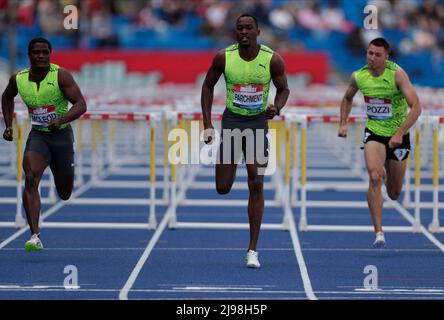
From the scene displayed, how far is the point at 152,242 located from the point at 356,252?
80.3 inches

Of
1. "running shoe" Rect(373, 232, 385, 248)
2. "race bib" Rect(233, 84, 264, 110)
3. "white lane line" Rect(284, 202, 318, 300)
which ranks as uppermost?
"race bib" Rect(233, 84, 264, 110)

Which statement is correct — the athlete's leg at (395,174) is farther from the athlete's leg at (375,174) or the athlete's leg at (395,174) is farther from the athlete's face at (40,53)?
the athlete's face at (40,53)

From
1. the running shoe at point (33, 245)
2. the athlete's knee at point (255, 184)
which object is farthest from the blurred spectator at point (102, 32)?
the athlete's knee at point (255, 184)

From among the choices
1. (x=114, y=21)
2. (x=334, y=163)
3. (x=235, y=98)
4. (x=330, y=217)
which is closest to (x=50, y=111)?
(x=235, y=98)

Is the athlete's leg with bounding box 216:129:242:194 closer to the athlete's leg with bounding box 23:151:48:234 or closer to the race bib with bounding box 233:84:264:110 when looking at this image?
the race bib with bounding box 233:84:264:110

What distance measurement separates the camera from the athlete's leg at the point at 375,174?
12.0m

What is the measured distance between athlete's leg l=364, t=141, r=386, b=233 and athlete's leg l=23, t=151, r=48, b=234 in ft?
9.57

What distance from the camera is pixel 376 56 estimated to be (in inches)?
468

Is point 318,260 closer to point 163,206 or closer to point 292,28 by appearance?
point 163,206

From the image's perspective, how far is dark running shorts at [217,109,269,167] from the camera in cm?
1116

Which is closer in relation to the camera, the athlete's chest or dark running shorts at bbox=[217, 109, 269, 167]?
the athlete's chest

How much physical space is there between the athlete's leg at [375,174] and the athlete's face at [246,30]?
1.81 metres

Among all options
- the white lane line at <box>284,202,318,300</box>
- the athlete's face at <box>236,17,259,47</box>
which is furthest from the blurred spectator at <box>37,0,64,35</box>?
the athlete's face at <box>236,17,259,47</box>

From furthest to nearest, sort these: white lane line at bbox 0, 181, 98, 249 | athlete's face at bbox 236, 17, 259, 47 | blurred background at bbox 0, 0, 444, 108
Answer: blurred background at bbox 0, 0, 444, 108, white lane line at bbox 0, 181, 98, 249, athlete's face at bbox 236, 17, 259, 47
